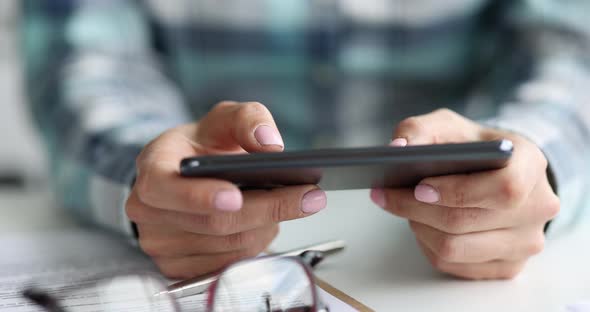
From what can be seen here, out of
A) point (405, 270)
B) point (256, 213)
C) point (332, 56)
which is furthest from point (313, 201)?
point (332, 56)

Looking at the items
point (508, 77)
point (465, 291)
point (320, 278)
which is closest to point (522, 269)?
point (465, 291)

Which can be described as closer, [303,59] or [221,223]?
[221,223]

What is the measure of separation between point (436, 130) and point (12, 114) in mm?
1187

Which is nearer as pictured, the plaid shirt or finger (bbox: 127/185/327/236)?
finger (bbox: 127/185/327/236)

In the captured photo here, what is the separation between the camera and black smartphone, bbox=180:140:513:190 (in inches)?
13.3

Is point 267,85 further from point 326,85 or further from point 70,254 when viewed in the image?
point 70,254

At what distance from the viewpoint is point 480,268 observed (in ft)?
1.58

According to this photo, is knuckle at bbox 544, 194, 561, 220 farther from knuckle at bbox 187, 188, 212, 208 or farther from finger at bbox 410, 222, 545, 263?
knuckle at bbox 187, 188, 212, 208

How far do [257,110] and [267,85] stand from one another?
0.50 metres

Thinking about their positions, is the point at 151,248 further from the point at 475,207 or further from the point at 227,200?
the point at 475,207

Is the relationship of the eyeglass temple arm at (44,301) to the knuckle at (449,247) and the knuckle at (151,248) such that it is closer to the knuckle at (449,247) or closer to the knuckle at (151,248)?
the knuckle at (151,248)

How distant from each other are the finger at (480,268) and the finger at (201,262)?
139mm

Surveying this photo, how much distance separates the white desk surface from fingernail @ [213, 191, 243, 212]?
74 mm

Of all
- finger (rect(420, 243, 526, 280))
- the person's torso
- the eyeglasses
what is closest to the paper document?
the eyeglasses
